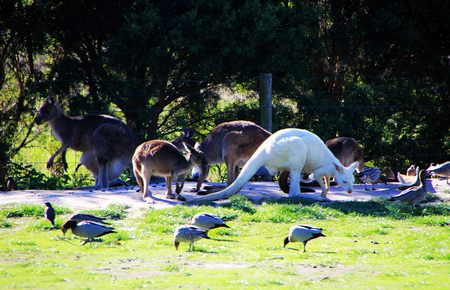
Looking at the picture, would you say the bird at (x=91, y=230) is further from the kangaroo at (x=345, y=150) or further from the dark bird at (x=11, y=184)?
the kangaroo at (x=345, y=150)

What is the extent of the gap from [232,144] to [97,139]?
8.18ft

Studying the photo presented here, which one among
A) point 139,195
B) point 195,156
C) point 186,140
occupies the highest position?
point 186,140

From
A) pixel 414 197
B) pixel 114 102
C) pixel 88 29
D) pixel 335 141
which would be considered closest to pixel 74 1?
pixel 88 29

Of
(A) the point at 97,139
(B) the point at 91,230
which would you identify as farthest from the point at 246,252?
(A) the point at 97,139

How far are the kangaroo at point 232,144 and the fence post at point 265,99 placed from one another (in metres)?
2.11

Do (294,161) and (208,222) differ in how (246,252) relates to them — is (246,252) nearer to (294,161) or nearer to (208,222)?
(208,222)

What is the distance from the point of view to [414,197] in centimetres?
1187

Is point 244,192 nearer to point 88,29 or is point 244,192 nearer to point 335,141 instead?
point 335,141

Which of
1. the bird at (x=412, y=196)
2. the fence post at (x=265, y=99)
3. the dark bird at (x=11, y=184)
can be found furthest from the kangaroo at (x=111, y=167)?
the bird at (x=412, y=196)

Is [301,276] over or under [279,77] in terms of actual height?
under

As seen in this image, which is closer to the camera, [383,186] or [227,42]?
[383,186]

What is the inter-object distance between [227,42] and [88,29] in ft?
9.58

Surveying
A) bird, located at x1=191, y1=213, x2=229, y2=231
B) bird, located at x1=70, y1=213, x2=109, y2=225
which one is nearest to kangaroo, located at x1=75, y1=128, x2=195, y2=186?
bird, located at x1=70, y1=213, x2=109, y2=225

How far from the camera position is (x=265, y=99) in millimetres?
15766
